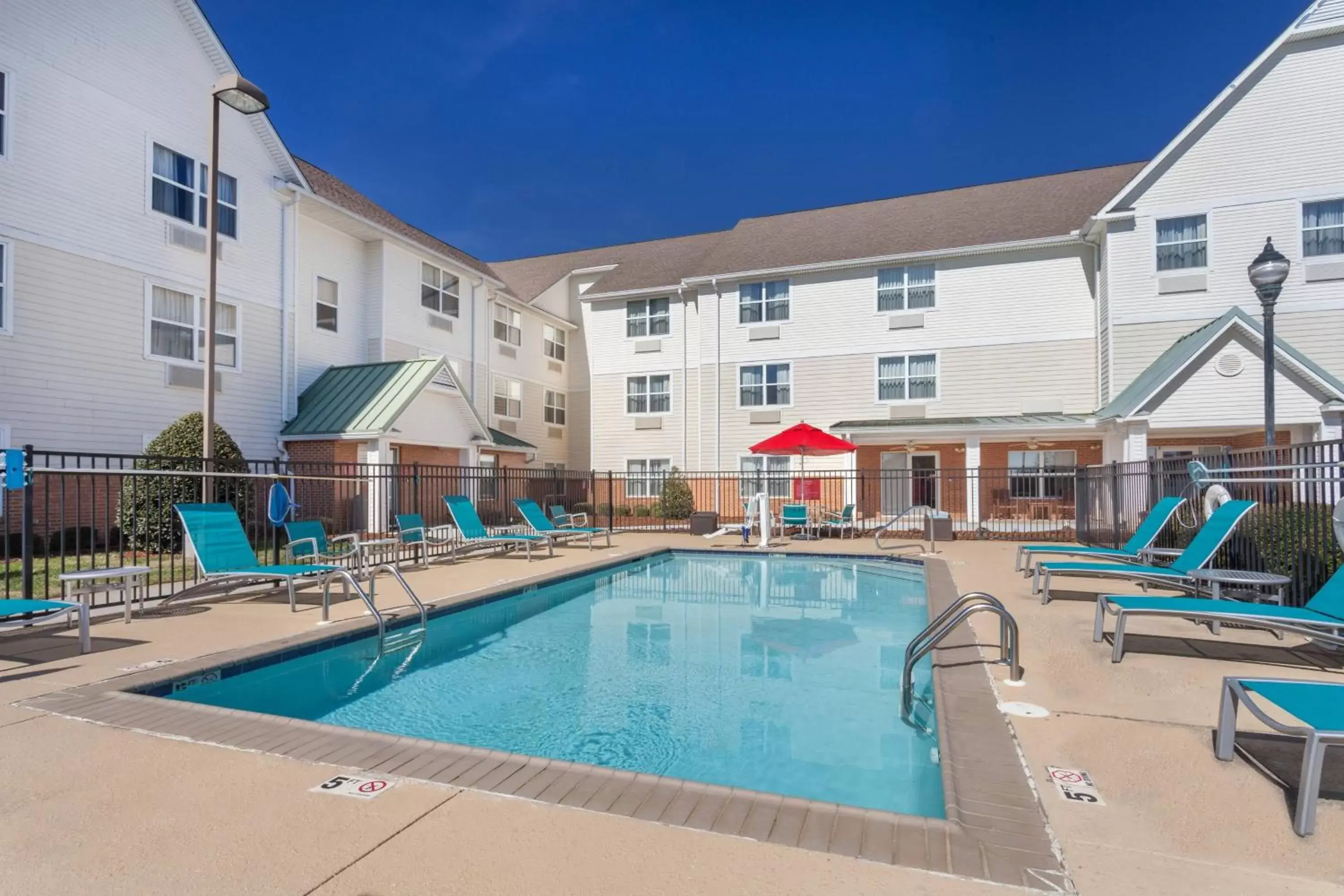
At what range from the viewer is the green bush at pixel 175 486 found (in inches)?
465

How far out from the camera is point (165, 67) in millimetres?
15961

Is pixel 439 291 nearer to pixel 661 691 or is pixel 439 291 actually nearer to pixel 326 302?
pixel 326 302

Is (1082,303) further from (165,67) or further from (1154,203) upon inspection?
(165,67)

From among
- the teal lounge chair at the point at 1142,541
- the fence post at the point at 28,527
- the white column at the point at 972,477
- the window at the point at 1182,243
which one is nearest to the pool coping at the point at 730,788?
the fence post at the point at 28,527

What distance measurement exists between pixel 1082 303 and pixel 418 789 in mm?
23334

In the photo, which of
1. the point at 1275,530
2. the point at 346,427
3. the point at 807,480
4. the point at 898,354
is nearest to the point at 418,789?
the point at 1275,530

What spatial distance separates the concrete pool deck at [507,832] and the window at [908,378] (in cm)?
1933

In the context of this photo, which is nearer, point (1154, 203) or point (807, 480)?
point (1154, 203)

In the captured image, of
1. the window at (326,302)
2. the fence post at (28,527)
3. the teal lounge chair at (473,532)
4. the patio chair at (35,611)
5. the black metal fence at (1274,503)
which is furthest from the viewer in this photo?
the window at (326,302)

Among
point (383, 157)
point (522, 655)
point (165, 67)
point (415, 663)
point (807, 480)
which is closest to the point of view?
point (415, 663)

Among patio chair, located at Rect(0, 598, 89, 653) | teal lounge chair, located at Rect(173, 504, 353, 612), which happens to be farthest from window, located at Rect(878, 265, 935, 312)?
patio chair, located at Rect(0, 598, 89, 653)

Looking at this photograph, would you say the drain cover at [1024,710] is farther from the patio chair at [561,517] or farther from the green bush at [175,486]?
the patio chair at [561,517]

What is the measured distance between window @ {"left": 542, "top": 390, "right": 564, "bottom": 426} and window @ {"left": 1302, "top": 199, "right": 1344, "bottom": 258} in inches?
962

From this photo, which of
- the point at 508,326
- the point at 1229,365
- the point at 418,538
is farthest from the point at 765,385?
the point at 418,538
